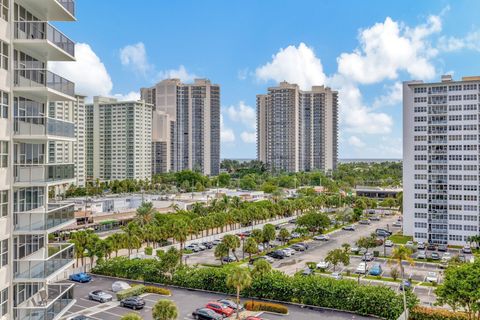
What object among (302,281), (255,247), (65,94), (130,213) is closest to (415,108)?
(255,247)

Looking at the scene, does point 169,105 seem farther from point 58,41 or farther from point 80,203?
point 58,41

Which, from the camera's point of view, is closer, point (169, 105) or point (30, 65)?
point (30, 65)

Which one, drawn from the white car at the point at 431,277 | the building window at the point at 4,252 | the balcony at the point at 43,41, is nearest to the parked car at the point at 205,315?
the building window at the point at 4,252

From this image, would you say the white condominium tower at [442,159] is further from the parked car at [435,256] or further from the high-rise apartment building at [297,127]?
the high-rise apartment building at [297,127]

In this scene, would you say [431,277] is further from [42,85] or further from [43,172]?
[42,85]

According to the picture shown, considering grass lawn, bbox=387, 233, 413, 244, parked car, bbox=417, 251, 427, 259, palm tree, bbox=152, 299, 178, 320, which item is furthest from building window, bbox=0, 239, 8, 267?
grass lawn, bbox=387, 233, 413, 244

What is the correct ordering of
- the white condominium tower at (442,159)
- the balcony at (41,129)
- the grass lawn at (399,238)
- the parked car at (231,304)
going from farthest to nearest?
the grass lawn at (399,238), the white condominium tower at (442,159), the parked car at (231,304), the balcony at (41,129)

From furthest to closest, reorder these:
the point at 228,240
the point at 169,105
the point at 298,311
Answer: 1. the point at 169,105
2. the point at 228,240
3. the point at 298,311
